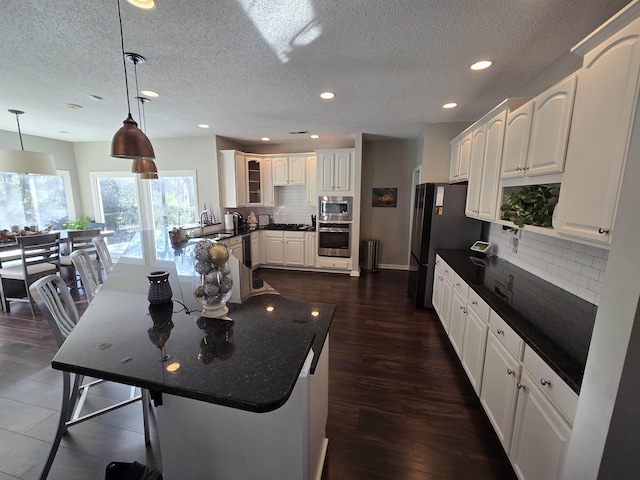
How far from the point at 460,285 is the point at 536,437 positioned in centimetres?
131

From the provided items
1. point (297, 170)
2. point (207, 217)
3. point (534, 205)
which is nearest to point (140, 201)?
point (207, 217)

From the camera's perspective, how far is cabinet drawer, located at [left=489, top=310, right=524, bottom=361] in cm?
136

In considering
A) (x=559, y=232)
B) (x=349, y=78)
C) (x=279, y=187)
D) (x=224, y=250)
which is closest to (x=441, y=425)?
(x=559, y=232)

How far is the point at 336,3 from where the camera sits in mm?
1494

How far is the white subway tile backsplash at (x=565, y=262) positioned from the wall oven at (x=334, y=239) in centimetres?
280

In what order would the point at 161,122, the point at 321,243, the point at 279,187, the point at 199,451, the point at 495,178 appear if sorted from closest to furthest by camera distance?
the point at 199,451
the point at 495,178
the point at 161,122
the point at 321,243
the point at 279,187

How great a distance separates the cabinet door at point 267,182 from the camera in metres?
5.55

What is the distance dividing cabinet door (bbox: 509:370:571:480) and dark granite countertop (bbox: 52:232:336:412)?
1.02m

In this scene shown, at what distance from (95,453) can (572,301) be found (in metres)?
3.17

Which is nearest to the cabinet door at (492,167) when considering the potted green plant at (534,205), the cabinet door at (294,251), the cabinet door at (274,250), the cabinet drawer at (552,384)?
the potted green plant at (534,205)

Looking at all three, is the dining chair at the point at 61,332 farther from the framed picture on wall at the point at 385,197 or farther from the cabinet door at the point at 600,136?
the framed picture on wall at the point at 385,197

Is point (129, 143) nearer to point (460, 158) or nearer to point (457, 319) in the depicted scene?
point (457, 319)

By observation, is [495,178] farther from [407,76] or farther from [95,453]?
[95,453]

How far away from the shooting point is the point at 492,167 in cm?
241
